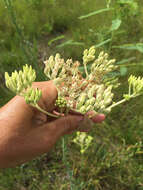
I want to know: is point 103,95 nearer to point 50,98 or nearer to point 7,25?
point 50,98

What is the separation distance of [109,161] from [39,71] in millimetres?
1079

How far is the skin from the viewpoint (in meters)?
1.09

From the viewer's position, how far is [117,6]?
5.00ft

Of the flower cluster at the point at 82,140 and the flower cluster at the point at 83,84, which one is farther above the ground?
the flower cluster at the point at 83,84

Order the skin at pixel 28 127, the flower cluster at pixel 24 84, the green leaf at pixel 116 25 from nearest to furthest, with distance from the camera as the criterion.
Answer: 1. the flower cluster at pixel 24 84
2. the skin at pixel 28 127
3. the green leaf at pixel 116 25

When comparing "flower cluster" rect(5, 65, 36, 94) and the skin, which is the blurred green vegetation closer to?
the skin

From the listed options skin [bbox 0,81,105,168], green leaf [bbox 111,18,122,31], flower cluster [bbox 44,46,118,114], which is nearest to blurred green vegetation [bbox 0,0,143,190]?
green leaf [bbox 111,18,122,31]

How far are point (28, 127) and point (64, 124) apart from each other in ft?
0.73

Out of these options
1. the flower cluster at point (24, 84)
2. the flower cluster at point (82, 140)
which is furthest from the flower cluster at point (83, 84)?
the flower cluster at point (82, 140)

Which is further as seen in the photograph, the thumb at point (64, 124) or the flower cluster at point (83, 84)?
the thumb at point (64, 124)

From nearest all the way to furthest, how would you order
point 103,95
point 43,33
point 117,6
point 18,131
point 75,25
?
point 103,95
point 18,131
point 117,6
point 75,25
point 43,33

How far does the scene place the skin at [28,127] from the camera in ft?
3.58

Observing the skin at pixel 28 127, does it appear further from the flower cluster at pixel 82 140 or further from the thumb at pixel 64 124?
the flower cluster at pixel 82 140

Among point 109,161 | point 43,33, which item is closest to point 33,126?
point 109,161
